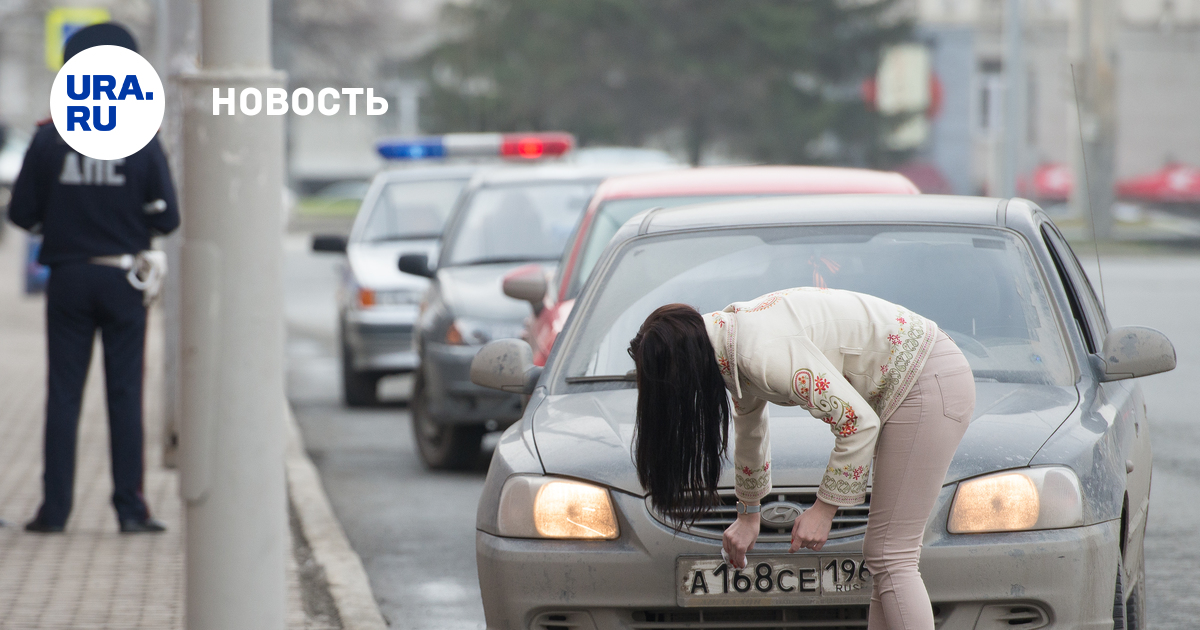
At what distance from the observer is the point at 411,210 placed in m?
13.1

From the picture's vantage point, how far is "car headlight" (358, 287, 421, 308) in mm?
11719

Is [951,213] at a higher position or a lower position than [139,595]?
higher

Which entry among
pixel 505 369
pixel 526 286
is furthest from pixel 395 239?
pixel 505 369

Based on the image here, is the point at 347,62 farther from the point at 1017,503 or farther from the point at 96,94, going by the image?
the point at 1017,503

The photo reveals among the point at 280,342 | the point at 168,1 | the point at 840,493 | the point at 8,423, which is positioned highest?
the point at 168,1

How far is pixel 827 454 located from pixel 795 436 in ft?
0.47

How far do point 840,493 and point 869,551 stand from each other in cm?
28

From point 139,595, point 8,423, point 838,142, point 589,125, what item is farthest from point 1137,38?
point 139,595

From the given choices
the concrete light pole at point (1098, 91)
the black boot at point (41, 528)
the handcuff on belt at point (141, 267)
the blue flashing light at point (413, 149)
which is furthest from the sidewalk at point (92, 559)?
the concrete light pole at point (1098, 91)

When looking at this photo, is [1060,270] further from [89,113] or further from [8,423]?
[8,423]

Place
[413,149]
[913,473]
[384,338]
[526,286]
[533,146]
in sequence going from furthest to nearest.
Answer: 1. [413,149]
2. [533,146]
3. [384,338]
4. [526,286]
5. [913,473]

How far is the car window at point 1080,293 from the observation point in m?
5.00

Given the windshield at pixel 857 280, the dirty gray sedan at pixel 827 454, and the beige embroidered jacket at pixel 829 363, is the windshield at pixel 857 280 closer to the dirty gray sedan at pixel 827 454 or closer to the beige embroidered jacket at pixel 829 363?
the dirty gray sedan at pixel 827 454

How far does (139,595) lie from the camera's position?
19.1ft
